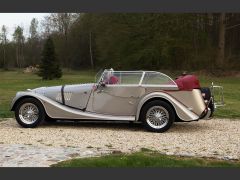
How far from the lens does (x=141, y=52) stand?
4747 centimetres

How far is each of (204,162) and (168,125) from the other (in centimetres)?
337

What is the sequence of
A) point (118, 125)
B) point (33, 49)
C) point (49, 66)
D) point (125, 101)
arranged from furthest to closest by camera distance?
point (33, 49)
point (49, 66)
point (118, 125)
point (125, 101)

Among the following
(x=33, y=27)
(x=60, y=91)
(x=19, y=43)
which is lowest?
(x=60, y=91)

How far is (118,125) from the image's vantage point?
12.3 m

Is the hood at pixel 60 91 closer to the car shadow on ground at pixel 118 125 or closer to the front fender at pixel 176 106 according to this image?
the car shadow on ground at pixel 118 125

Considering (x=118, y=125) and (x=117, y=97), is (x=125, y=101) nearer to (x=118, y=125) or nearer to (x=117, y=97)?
(x=117, y=97)

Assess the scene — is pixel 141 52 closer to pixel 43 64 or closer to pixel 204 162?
pixel 43 64

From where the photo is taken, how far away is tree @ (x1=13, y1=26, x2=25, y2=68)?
79.9 m

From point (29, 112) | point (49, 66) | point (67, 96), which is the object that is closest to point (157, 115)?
point (67, 96)

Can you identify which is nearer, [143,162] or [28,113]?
[143,162]

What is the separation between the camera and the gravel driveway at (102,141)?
8.22 metres

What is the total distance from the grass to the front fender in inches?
125

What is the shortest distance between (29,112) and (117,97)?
7.48 feet

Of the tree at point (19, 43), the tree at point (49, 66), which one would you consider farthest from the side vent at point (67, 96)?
the tree at point (19, 43)
